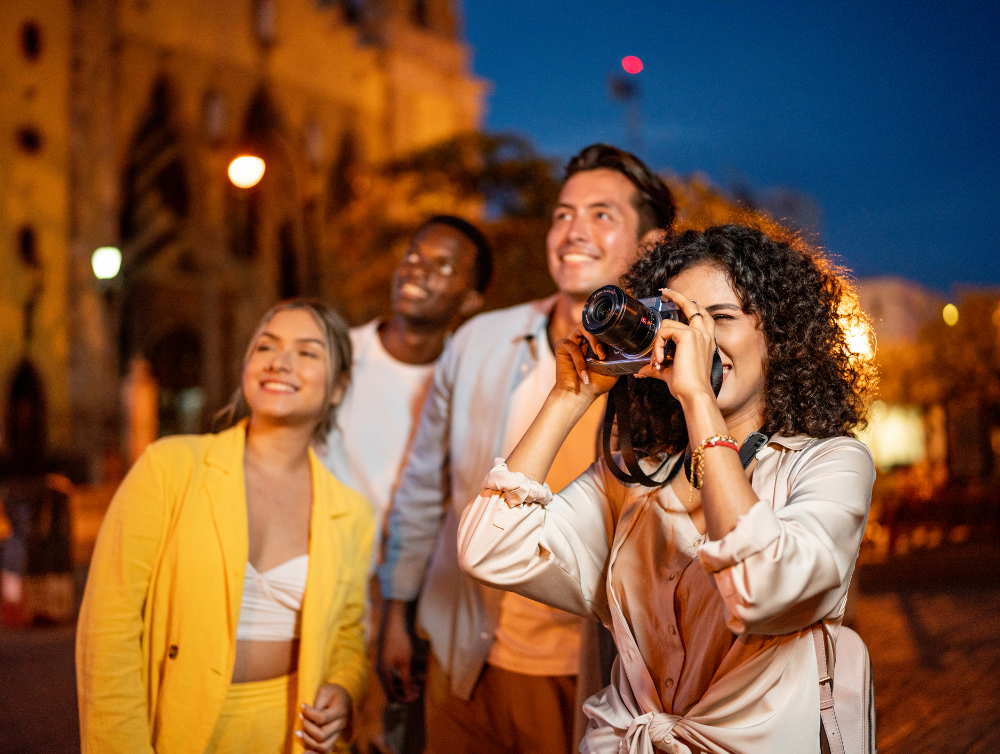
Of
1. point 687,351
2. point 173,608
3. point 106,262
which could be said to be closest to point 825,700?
point 687,351

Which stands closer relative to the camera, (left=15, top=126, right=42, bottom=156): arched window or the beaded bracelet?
the beaded bracelet

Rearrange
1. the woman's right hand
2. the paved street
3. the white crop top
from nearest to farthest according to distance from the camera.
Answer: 1. the woman's right hand
2. the white crop top
3. the paved street

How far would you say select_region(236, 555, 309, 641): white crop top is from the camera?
254cm

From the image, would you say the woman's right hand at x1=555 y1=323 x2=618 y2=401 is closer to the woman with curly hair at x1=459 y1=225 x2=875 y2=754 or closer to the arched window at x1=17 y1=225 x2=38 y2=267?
the woman with curly hair at x1=459 y1=225 x2=875 y2=754

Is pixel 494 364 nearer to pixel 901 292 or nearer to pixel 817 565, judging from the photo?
pixel 817 565

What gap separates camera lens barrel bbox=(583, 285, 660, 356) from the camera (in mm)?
1790

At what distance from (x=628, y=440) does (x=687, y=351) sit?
43 cm

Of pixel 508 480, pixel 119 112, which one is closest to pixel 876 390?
pixel 508 480

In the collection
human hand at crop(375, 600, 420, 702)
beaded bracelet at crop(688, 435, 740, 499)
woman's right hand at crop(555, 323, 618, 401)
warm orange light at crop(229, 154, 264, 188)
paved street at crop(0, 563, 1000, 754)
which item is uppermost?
warm orange light at crop(229, 154, 264, 188)

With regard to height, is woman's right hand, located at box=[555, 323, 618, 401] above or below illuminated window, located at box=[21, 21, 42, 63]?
below

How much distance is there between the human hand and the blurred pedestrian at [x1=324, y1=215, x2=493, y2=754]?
44 centimetres

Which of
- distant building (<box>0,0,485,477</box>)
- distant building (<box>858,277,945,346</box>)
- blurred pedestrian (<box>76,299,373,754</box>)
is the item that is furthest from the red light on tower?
distant building (<box>858,277,945,346</box>)

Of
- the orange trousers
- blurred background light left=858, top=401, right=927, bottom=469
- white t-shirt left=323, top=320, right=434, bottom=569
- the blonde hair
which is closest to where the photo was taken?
the orange trousers

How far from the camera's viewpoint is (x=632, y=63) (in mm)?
3590
